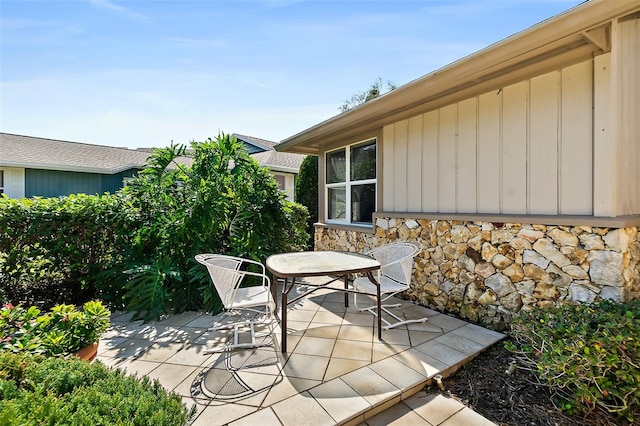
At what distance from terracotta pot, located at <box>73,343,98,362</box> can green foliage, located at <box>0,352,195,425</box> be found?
56 centimetres

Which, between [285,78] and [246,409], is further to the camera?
[285,78]

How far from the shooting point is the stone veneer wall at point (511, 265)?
2660 mm

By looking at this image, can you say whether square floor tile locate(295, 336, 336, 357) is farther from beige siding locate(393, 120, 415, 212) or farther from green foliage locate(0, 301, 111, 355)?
beige siding locate(393, 120, 415, 212)

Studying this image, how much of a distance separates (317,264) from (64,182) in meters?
12.9

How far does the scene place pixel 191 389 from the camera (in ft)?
7.55

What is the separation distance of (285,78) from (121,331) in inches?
220

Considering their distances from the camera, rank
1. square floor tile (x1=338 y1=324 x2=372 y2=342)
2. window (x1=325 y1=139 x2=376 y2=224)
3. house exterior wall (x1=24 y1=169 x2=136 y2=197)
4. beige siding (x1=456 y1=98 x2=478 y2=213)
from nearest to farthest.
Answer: square floor tile (x1=338 y1=324 x2=372 y2=342), beige siding (x1=456 y1=98 x2=478 y2=213), window (x1=325 y1=139 x2=376 y2=224), house exterior wall (x1=24 y1=169 x2=136 y2=197)

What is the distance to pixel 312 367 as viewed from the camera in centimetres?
259

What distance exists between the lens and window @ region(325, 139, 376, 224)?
5328 mm

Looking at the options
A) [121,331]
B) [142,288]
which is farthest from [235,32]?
[121,331]

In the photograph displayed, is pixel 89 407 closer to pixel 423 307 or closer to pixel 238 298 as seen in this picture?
pixel 238 298

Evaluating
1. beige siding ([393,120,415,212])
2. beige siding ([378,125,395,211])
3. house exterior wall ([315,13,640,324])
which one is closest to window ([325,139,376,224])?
beige siding ([378,125,395,211])

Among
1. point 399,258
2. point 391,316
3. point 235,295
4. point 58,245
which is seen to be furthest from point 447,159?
point 58,245

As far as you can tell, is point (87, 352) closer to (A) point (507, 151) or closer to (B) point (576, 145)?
(A) point (507, 151)
